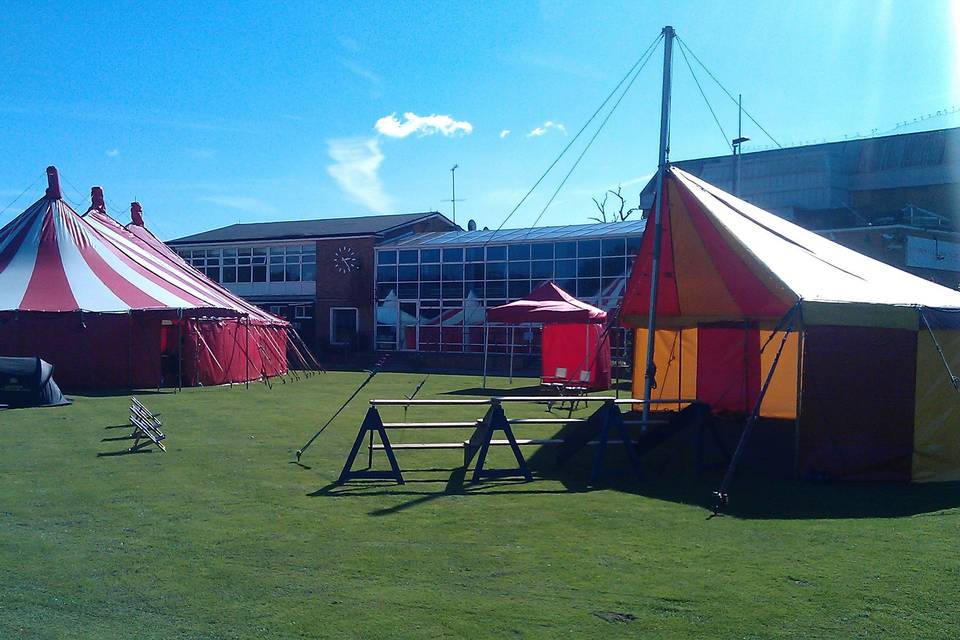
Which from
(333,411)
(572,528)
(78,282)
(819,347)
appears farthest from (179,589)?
(78,282)

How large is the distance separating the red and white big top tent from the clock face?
10385 millimetres

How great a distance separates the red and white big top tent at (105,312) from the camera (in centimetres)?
1798

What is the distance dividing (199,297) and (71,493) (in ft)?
43.2

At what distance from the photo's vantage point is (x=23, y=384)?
1453 centimetres

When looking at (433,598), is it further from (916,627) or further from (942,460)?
(942,460)

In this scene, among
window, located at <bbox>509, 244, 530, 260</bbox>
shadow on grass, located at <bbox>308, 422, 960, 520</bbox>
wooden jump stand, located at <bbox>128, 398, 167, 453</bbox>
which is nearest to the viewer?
shadow on grass, located at <bbox>308, 422, 960, 520</bbox>

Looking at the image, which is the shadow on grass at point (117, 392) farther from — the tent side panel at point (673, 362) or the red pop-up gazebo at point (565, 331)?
the tent side panel at point (673, 362)

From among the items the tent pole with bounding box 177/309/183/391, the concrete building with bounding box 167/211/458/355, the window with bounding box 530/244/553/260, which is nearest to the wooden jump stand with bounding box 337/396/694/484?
the tent pole with bounding box 177/309/183/391

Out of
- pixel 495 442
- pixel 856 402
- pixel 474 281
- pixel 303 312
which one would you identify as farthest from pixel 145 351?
pixel 856 402

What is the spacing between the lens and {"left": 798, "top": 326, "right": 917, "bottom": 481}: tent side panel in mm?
8078

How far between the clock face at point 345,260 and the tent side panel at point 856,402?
25698 mm

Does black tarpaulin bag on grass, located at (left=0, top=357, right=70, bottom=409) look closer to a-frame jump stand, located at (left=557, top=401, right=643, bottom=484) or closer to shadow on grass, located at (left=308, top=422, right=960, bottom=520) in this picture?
shadow on grass, located at (left=308, top=422, right=960, bottom=520)

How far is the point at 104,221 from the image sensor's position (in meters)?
22.9

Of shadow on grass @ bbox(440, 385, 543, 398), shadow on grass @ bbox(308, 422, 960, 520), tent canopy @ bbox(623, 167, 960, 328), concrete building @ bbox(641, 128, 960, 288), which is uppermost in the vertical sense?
concrete building @ bbox(641, 128, 960, 288)
